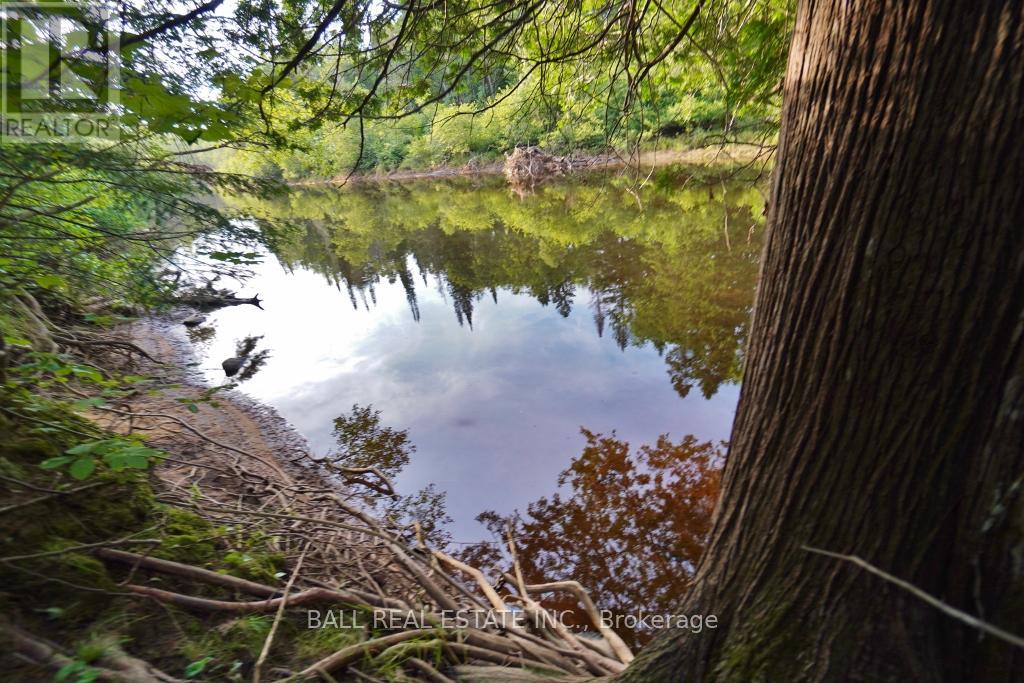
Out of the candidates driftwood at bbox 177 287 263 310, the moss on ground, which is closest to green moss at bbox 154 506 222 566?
the moss on ground

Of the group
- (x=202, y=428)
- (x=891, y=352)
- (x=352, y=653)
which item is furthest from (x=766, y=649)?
(x=202, y=428)

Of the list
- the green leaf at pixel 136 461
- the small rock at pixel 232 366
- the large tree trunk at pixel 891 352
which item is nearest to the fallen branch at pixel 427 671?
the large tree trunk at pixel 891 352

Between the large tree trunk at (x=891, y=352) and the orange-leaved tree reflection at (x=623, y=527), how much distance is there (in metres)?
2.45

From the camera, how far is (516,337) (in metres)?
7.97

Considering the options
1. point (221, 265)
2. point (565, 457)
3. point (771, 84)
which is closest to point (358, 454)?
point (565, 457)

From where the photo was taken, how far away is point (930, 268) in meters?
0.94

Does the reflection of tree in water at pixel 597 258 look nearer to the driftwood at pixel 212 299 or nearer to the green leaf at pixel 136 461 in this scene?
the green leaf at pixel 136 461

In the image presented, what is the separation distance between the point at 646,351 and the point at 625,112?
15.9ft

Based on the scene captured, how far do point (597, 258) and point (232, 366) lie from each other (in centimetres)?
822

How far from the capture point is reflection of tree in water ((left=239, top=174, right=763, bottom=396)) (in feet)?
23.0

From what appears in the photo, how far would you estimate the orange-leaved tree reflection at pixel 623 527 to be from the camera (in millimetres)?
3582

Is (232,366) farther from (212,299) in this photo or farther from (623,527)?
(623,527)

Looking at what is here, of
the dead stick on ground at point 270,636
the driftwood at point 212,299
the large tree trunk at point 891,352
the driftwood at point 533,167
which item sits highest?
the driftwood at point 533,167

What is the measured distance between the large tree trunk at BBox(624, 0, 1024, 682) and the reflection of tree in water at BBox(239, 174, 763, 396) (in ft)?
3.71
